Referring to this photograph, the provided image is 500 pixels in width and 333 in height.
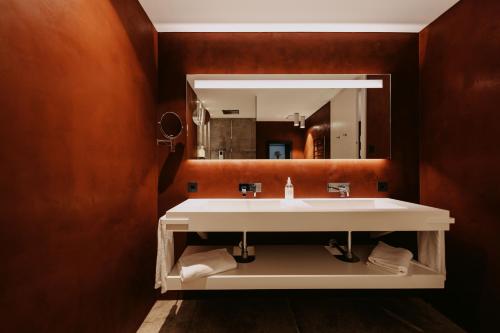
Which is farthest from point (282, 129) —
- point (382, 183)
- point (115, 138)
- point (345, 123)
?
point (115, 138)

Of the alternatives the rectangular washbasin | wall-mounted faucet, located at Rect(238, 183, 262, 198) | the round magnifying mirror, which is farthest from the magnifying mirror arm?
wall-mounted faucet, located at Rect(238, 183, 262, 198)

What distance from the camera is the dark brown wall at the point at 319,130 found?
6.93 feet

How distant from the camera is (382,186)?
83.4 inches

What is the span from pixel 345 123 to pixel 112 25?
1.86m

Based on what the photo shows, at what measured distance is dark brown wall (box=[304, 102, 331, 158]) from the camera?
2.11 meters

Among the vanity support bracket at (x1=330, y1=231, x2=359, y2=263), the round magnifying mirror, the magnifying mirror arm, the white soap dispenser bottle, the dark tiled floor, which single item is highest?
the round magnifying mirror

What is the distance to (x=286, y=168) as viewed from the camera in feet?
6.97

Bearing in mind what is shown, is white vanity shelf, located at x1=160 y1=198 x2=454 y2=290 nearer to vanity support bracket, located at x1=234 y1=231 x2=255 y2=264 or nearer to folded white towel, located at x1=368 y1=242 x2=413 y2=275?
folded white towel, located at x1=368 y1=242 x2=413 y2=275

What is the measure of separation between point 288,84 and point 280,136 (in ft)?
1.50

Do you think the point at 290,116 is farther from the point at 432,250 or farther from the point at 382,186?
the point at 432,250

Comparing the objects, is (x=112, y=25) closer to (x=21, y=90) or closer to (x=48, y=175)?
(x=21, y=90)

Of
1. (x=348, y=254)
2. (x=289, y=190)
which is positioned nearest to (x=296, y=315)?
(x=348, y=254)

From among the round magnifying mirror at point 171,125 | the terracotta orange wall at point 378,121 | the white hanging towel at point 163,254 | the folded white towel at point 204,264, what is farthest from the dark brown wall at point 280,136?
the white hanging towel at point 163,254

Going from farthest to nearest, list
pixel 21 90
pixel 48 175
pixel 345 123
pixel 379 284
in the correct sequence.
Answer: pixel 345 123
pixel 379 284
pixel 48 175
pixel 21 90
